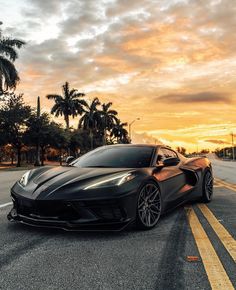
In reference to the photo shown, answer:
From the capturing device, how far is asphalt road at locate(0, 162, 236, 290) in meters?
3.43

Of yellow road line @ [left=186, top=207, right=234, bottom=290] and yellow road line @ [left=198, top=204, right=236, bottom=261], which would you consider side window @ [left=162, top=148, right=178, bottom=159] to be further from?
yellow road line @ [left=186, top=207, right=234, bottom=290]

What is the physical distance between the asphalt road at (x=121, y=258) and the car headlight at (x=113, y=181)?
65 cm

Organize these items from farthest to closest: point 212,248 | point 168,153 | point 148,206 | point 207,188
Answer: point 207,188, point 168,153, point 148,206, point 212,248

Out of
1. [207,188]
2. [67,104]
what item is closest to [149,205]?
[207,188]

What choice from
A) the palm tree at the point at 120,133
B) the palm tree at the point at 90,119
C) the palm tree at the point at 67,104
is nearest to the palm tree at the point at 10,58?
the palm tree at the point at 67,104

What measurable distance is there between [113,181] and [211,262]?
5.88 feet

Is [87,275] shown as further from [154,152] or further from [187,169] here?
[187,169]

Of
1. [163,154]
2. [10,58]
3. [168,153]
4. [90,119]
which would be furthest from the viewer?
[90,119]

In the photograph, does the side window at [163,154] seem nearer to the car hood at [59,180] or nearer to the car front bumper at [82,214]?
the car hood at [59,180]

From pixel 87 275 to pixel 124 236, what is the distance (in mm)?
1625

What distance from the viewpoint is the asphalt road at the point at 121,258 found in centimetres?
343

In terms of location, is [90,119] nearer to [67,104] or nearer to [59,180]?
[67,104]

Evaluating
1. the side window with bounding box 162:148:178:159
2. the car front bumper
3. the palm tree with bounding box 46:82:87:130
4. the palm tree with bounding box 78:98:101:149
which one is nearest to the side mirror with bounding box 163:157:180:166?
the side window with bounding box 162:148:178:159

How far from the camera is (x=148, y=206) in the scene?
225 inches
